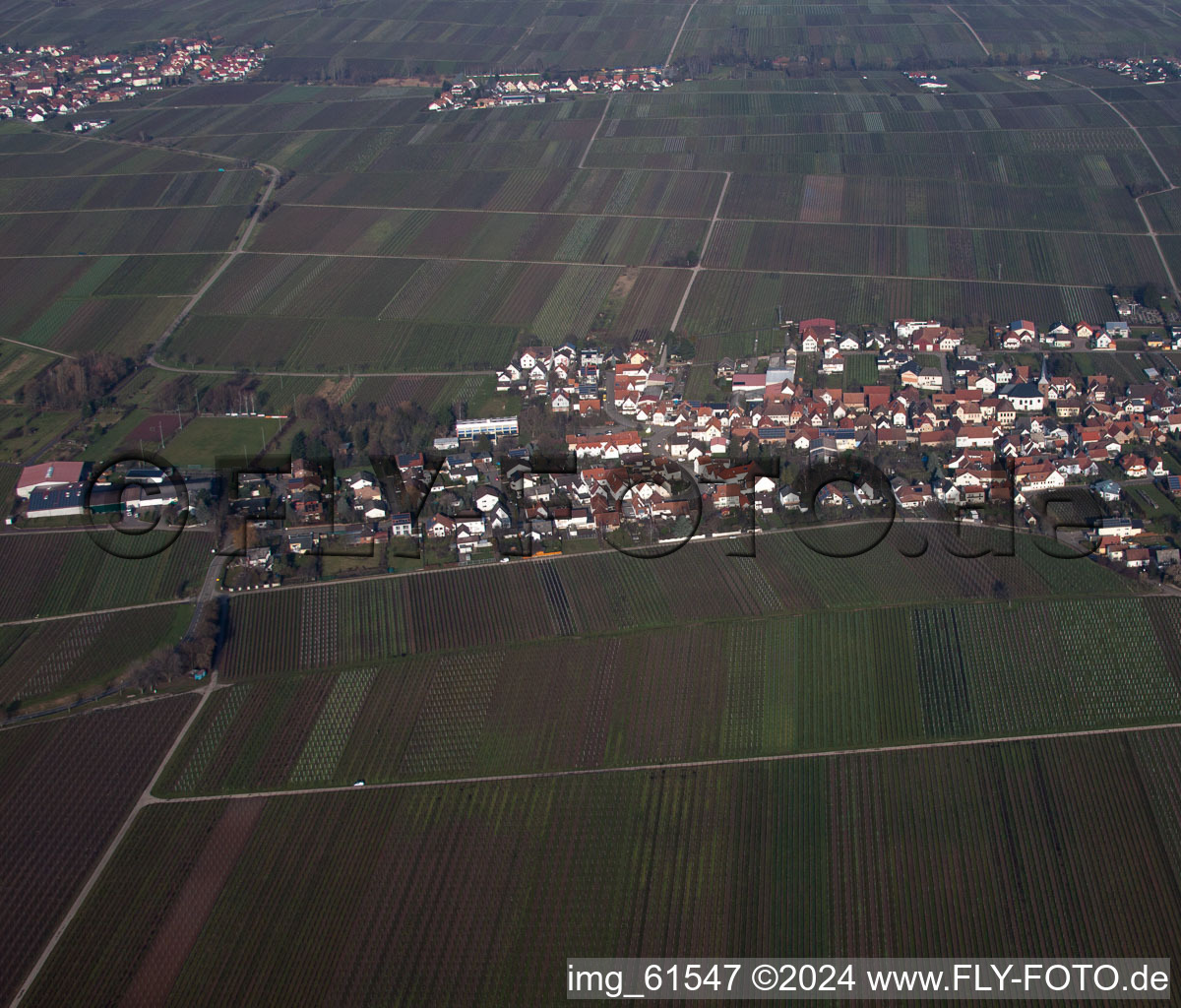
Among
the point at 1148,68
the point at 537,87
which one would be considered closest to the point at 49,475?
the point at 537,87

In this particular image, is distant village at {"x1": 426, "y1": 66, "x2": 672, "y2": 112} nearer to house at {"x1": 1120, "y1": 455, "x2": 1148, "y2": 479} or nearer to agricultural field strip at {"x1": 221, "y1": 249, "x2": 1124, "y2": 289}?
agricultural field strip at {"x1": 221, "y1": 249, "x2": 1124, "y2": 289}

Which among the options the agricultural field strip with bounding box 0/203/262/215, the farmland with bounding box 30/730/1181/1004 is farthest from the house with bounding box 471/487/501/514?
the agricultural field strip with bounding box 0/203/262/215

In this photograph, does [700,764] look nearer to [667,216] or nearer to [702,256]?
[702,256]

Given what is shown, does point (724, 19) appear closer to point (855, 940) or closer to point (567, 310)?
point (567, 310)

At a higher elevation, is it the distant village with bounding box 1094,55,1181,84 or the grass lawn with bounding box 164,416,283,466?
the distant village with bounding box 1094,55,1181,84

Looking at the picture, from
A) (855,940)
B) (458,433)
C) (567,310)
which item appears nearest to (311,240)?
(567,310)

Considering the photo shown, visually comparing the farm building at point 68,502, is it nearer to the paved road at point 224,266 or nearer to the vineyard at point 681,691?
the vineyard at point 681,691

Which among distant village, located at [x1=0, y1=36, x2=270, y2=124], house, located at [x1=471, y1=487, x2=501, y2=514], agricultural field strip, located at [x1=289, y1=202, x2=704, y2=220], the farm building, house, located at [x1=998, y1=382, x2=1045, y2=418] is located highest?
distant village, located at [x1=0, y1=36, x2=270, y2=124]
